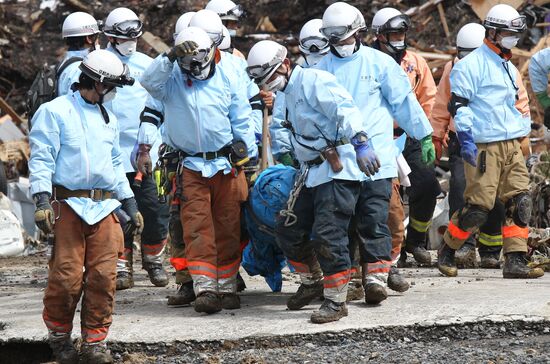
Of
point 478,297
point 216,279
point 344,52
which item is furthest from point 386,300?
point 344,52

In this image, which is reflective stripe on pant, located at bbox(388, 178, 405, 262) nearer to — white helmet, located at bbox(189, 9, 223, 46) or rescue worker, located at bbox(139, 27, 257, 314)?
rescue worker, located at bbox(139, 27, 257, 314)

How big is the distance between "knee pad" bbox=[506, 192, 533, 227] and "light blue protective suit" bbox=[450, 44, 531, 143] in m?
0.49

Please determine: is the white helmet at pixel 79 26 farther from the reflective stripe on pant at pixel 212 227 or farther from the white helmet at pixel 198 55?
the reflective stripe on pant at pixel 212 227

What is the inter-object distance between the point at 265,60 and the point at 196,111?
767mm

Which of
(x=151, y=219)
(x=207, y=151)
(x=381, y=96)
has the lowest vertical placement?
(x=151, y=219)

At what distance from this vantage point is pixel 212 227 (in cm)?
871

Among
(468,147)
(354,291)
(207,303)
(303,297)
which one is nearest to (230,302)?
(207,303)

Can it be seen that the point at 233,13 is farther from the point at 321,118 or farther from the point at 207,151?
the point at 321,118

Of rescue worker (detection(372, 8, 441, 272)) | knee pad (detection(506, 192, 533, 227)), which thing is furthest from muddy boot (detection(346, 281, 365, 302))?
rescue worker (detection(372, 8, 441, 272))

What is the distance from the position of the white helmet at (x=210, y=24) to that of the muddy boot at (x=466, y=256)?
3236mm

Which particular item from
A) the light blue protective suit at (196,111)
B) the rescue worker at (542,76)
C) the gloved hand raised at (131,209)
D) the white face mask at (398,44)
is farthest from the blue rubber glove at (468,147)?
the gloved hand raised at (131,209)

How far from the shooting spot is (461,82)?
9.77 m

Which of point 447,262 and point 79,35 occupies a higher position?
point 79,35

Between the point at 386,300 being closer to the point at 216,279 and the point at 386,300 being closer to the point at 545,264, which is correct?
the point at 216,279
